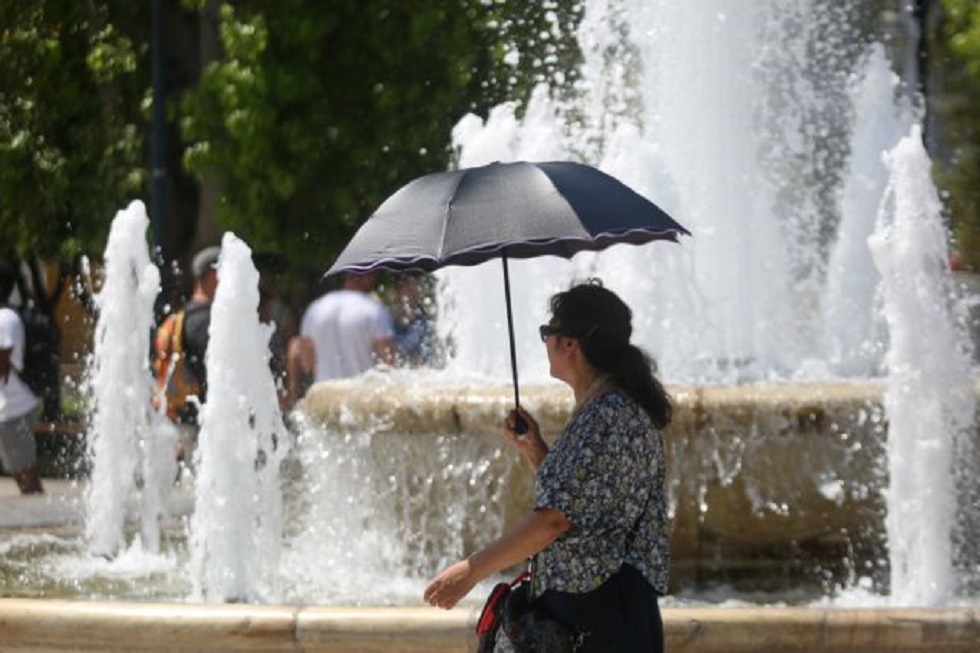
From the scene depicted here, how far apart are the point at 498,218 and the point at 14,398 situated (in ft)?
26.5

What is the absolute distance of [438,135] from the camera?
18578 millimetres

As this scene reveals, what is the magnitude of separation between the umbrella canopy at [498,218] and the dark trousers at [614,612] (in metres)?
0.78

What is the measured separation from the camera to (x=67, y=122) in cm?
1988

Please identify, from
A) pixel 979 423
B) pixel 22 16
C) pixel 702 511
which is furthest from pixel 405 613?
pixel 22 16

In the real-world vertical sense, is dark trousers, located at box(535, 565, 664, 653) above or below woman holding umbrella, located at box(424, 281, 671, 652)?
below

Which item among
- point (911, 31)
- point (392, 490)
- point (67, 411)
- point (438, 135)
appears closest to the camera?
point (392, 490)

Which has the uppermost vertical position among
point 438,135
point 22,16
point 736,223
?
point 22,16

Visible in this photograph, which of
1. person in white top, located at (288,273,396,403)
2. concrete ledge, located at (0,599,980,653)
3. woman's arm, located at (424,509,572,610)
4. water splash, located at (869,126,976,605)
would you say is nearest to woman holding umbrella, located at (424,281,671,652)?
woman's arm, located at (424,509,572,610)

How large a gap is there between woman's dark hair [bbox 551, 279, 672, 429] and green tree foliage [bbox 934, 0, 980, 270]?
12898mm

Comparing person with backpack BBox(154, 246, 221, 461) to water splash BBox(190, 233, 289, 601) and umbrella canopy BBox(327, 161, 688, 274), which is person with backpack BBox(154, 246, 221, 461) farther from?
umbrella canopy BBox(327, 161, 688, 274)

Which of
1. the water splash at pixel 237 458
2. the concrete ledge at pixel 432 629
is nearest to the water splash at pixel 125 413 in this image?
the water splash at pixel 237 458

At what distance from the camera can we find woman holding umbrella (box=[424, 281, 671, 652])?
4160 mm

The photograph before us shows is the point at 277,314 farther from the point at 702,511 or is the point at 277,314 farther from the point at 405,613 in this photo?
the point at 405,613

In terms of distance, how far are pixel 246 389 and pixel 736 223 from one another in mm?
3646
